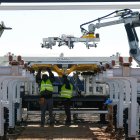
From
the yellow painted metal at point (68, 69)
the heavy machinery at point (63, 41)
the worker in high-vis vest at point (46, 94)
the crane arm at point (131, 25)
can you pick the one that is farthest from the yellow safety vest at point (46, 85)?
the heavy machinery at point (63, 41)

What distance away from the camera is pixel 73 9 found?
20.6 feet

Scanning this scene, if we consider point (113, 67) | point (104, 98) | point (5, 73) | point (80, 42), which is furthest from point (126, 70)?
point (80, 42)

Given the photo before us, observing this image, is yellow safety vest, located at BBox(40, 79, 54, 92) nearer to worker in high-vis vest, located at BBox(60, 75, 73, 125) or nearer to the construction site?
the construction site

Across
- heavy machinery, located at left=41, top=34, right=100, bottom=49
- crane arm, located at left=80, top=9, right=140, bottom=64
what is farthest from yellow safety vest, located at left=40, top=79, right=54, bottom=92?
heavy machinery, located at left=41, top=34, right=100, bottom=49

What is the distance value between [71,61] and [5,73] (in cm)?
752

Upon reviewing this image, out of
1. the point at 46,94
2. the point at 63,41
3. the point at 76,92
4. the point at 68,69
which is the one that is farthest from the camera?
the point at 63,41

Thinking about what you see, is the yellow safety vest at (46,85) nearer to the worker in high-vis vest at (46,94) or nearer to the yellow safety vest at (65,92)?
the worker in high-vis vest at (46,94)

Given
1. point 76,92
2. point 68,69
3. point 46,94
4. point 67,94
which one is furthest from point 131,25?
point 46,94

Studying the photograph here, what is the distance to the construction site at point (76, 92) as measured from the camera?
10164mm

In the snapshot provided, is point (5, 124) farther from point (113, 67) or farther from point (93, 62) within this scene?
point (93, 62)

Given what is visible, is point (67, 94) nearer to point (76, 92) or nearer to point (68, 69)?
point (68, 69)

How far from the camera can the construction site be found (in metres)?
10.2

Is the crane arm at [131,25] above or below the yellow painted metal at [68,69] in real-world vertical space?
above

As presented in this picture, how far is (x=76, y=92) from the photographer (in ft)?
61.6
